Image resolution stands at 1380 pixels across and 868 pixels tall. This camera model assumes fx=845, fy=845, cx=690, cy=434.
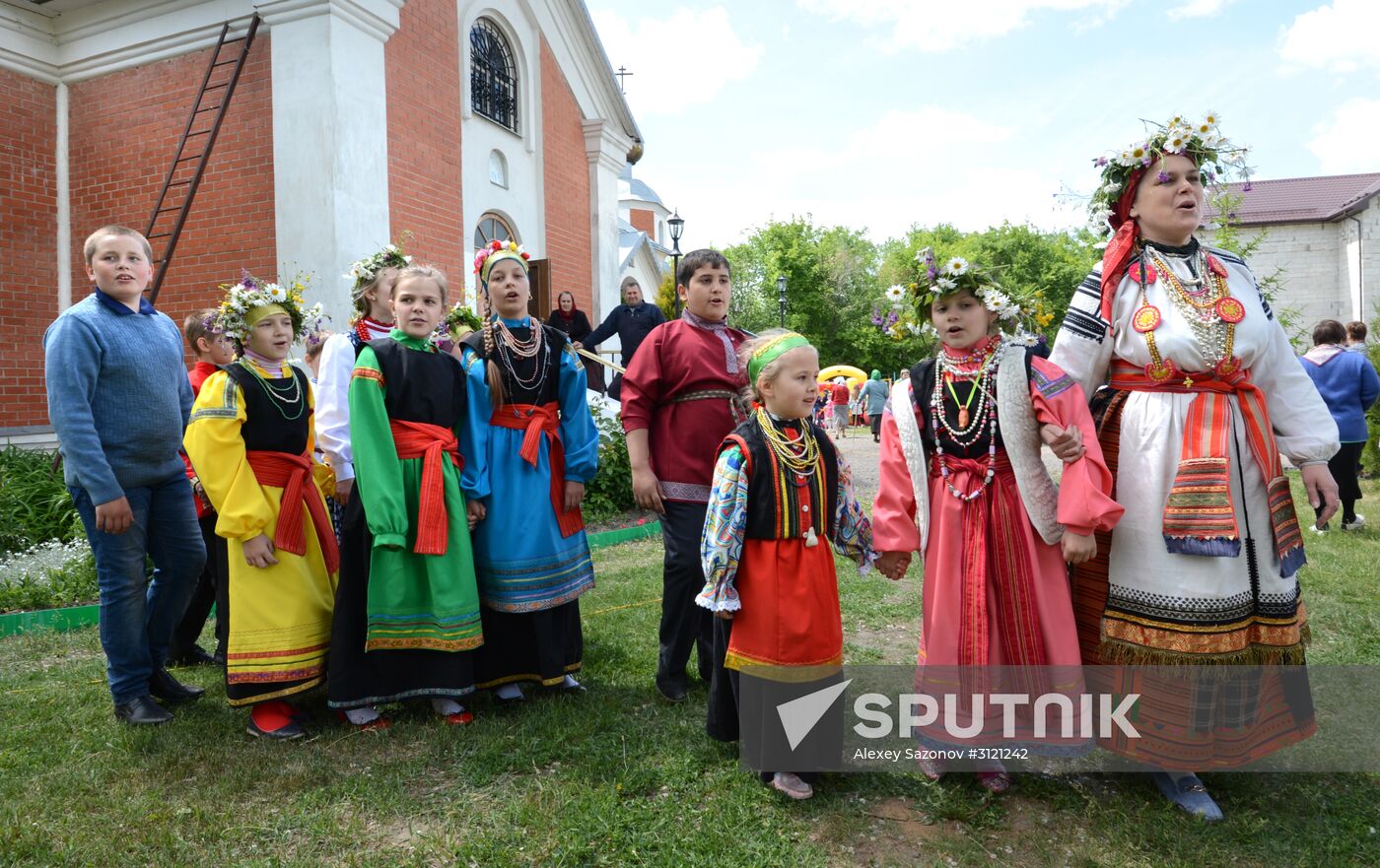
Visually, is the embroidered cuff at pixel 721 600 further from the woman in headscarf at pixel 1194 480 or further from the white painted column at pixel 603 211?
the white painted column at pixel 603 211

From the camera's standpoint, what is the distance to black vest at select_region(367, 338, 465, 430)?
12.7 ft

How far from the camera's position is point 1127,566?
3.03 metres

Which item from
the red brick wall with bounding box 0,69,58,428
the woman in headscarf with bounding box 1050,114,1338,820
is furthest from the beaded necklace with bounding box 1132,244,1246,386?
the red brick wall with bounding box 0,69,58,428

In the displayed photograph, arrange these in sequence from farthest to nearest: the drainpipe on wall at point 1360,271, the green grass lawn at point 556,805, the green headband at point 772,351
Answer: the drainpipe on wall at point 1360,271
the green headband at point 772,351
the green grass lawn at point 556,805

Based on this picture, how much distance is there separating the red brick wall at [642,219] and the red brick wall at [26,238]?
38.5 m

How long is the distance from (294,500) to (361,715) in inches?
40.9

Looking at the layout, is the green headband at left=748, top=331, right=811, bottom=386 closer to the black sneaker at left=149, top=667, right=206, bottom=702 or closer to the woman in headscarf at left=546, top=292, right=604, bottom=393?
the black sneaker at left=149, top=667, right=206, bottom=702

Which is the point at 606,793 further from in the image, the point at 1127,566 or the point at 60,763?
the point at 60,763

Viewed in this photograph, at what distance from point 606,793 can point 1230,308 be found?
9.29 ft

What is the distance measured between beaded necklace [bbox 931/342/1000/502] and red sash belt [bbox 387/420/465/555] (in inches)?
84.6

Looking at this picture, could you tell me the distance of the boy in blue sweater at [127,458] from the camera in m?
3.74

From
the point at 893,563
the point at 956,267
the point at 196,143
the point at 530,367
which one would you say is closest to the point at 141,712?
the point at 530,367

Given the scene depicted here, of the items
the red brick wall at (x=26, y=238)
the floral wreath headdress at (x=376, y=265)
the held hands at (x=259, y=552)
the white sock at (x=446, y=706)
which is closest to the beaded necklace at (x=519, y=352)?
the floral wreath headdress at (x=376, y=265)

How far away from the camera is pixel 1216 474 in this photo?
288 cm
